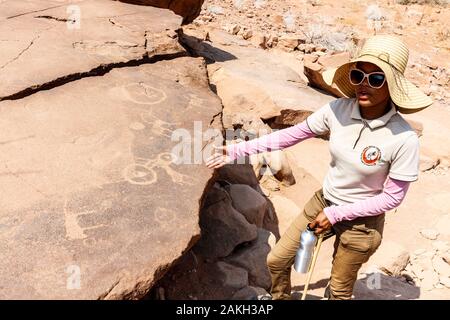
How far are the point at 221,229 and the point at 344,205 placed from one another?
1.04 m

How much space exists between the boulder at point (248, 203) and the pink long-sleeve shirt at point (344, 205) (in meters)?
0.98

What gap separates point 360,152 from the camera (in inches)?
72.2

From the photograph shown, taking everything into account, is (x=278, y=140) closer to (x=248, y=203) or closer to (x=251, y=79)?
(x=248, y=203)

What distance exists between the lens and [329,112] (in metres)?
1.99

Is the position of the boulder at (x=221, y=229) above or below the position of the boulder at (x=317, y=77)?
above

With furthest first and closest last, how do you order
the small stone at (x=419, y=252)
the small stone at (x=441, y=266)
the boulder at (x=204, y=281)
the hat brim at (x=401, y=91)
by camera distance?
the small stone at (x=419, y=252), the small stone at (x=441, y=266), the boulder at (x=204, y=281), the hat brim at (x=401, y=91)

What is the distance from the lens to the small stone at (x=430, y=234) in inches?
143

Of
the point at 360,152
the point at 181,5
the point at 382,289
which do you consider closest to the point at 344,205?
the point at 360,152

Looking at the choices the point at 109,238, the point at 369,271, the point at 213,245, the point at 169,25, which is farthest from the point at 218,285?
the point at 169,25

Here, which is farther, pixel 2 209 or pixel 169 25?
pixel 169 25

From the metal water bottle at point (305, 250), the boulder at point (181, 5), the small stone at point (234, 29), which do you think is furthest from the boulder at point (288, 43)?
the metal water bottle at point (305, 250)

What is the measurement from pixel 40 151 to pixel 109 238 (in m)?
0.74

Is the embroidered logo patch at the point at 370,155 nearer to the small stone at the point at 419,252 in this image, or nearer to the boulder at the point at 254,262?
the boulder at the point at 254,262

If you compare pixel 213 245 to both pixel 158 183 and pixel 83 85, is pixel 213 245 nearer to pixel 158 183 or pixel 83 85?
pixel 158 183
